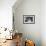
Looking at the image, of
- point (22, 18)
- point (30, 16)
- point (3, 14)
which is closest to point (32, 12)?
point (30, 16)

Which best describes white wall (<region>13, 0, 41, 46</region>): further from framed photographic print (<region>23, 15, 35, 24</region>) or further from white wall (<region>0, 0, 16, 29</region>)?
white wall (<region>0, 0, 16, 29</region>)

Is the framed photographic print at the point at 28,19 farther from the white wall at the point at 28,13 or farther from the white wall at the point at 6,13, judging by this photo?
the white wall at the point at 6,13

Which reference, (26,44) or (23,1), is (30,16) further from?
(26,44)

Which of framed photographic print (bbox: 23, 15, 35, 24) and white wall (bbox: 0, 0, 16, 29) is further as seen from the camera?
framed photographic print (bbox: 23, 15, 35, 24)

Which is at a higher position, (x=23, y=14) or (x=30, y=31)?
(x=23, y=14)

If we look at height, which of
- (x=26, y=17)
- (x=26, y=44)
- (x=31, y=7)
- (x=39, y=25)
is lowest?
(x=26, y=44)

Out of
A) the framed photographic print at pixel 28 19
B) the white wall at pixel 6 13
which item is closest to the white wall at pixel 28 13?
the framed photographic print at pixel 28 19

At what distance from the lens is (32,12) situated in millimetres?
6012

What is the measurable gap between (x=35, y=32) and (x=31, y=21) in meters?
0.61

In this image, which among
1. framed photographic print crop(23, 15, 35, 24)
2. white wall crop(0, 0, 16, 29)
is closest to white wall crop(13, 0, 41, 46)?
framed photographic print crop(23, 15, 35, 24)

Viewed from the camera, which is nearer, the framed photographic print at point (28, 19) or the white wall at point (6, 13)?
the white wall at point (6, 13)

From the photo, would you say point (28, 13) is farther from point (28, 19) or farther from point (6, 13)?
point (6, 13)

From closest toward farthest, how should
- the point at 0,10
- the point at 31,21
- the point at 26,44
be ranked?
the point at 26,44
the point at 0,10
the point at 31,21

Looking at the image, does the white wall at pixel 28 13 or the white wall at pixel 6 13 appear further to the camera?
the white wall at pixel 28 13
